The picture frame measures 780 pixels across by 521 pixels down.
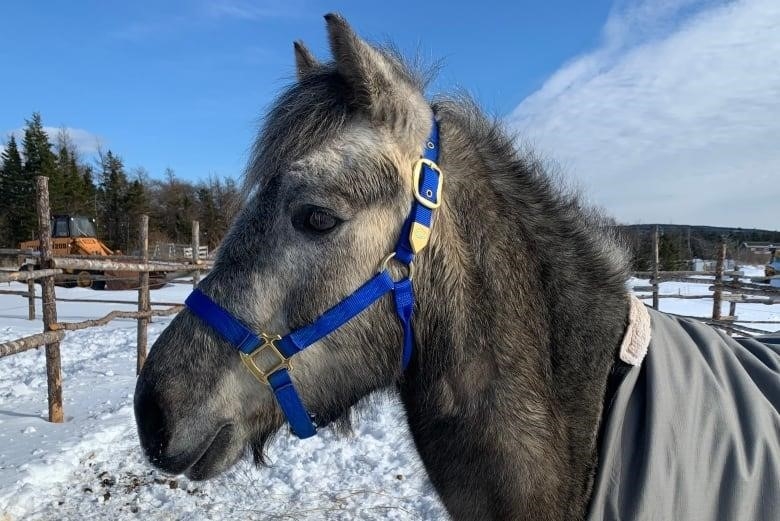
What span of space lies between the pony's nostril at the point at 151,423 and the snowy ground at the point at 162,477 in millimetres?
1705

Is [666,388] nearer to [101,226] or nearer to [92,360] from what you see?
[92,360]

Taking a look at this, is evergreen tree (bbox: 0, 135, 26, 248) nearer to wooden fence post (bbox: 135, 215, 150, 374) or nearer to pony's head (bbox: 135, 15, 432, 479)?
wooden fence post (bbox: 135, 215, 150, 374)

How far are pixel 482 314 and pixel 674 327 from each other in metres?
0.79

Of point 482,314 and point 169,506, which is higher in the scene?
point 482,314

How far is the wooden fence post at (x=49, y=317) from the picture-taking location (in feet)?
19.9

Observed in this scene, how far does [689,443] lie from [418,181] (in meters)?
1.15

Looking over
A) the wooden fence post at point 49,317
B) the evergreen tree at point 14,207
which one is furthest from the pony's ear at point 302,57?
the evergreen tree at point 14,207

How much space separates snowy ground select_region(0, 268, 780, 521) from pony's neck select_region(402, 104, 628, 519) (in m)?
1.53

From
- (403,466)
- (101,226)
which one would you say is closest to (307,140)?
(403,466)

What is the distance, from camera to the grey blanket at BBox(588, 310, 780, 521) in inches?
59.2

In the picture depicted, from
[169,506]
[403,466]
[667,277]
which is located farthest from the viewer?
[667,277]

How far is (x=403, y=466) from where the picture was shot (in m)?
5.23

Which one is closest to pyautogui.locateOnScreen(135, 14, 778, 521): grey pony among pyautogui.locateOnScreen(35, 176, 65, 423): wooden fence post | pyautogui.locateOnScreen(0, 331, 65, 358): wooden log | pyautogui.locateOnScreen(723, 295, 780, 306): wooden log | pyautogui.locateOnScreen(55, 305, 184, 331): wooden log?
pyautogui.locateOnScreen(0, 331, 65, 358): wooden log

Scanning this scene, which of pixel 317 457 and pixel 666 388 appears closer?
pixel 666 388
